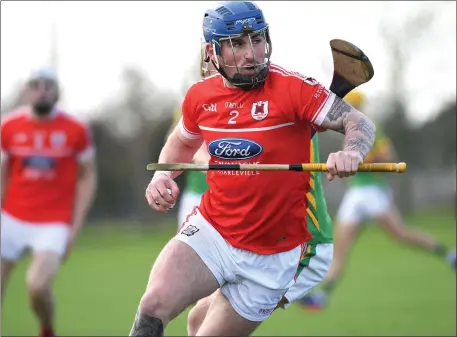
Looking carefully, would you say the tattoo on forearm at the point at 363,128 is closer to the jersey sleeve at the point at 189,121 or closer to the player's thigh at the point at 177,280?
the jersey sleeve at the point at 189,121

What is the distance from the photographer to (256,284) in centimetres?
535

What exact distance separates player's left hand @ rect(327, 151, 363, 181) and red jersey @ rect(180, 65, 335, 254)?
46 centimetres

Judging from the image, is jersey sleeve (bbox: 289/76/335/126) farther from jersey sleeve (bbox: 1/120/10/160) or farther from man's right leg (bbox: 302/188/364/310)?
man's right leg (bbox: 302/188/364/310)

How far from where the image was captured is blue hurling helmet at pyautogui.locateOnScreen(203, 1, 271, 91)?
16.8ft

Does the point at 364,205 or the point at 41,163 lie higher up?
the point at 41,163

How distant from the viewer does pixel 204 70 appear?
5844mm

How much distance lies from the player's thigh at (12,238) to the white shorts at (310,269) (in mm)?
3415

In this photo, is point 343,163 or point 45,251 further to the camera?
point 45,251

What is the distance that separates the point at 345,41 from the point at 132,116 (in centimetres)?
3344

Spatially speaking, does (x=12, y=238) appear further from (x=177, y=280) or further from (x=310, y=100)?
(x=310, y=100)

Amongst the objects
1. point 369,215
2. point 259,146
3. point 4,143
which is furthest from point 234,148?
point 369,215

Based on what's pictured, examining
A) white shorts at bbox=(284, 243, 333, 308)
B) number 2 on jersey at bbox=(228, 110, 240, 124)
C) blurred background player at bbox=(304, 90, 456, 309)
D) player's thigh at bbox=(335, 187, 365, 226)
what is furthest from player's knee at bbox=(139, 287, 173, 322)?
player's thigh at bbox=(335, 187, 365, 226)

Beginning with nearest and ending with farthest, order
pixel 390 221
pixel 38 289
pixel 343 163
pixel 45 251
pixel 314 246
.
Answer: pixel 343 163, pixel 314 246, pixel 38 289, pixel 45 251, pixel 390 221

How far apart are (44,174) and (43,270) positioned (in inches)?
39.5
